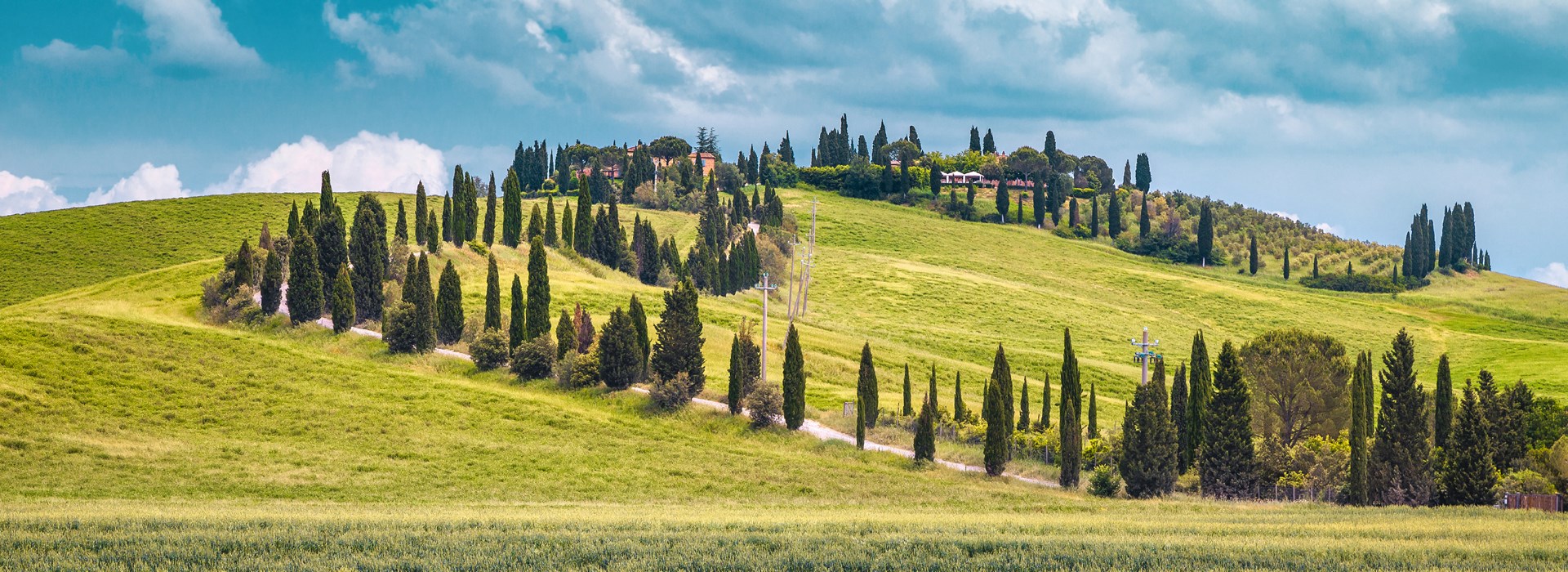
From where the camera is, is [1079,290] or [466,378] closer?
[466,378]

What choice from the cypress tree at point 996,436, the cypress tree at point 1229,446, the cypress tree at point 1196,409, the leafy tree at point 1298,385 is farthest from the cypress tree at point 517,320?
the leafy tree at point 1298,385

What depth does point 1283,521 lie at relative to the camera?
33.4 metres

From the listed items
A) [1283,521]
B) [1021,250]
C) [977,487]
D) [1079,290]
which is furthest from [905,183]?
[1283,521]

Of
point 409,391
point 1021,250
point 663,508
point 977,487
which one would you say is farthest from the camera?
point 1021,250

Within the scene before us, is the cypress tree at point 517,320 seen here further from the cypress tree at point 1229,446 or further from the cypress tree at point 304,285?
the cypress tree at point 1229,446

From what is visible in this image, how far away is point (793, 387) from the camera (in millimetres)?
58875

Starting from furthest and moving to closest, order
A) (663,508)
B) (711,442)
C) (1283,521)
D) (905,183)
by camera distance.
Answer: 1. (905,183)
2. (711,442)
3. (663,508)
4. (1283,521)

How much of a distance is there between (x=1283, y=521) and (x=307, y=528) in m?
25.4

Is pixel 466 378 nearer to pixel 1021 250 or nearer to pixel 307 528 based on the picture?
pixel 307 528

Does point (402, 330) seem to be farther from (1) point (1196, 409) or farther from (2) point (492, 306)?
(1) point (1196, 409)

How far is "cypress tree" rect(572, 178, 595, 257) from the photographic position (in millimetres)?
114188

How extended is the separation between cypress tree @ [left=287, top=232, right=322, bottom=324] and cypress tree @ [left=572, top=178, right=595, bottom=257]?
40.8 m

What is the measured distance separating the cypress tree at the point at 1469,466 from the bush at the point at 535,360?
43136 millimetres

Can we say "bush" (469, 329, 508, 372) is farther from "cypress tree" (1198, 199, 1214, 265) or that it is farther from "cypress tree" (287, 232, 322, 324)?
"cypress tree" (1198, 199, 1214, 265)
